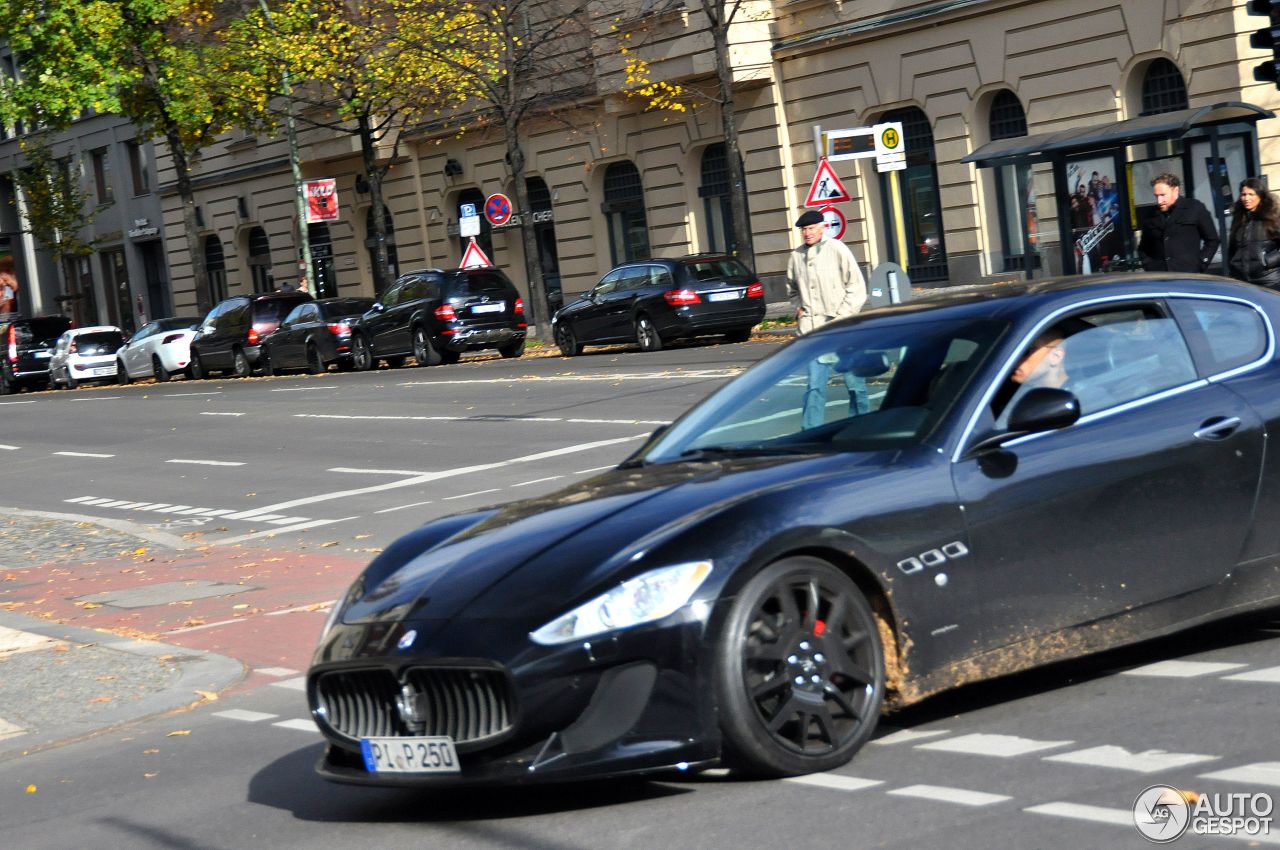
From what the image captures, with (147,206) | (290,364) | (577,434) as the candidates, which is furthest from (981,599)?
(147,206)

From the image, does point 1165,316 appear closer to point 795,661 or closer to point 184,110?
point 795,661

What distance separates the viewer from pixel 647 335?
110 feet

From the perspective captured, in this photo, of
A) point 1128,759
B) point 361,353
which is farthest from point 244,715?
point 361,353

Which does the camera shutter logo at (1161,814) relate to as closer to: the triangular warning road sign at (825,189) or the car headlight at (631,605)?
the car headlight at (631,605)

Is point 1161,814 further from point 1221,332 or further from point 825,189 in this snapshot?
point 825,189

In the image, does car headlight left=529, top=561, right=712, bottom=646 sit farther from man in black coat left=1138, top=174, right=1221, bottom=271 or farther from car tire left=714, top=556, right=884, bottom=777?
man in black coat left=1138, top=174, right=1221, bottom=271

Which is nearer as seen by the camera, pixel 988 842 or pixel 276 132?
pixel 988 842

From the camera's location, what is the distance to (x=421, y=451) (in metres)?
19.3

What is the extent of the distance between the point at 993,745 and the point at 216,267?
5862 cm

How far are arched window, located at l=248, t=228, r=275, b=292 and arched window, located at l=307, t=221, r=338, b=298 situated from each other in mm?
3855

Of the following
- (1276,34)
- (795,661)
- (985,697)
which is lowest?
(985,697)

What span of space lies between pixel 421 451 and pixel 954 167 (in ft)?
57.2

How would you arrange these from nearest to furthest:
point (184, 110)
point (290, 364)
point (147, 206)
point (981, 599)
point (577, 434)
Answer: point (981, 599)
point (577, 434)
point (290, 364)
point (184, 110)
point (147, 206)

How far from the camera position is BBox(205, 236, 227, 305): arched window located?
2434 inches
